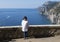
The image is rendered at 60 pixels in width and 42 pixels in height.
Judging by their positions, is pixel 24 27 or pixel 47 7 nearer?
pixel 24 27

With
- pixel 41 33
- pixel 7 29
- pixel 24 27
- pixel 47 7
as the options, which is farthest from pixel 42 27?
pixel 47 7

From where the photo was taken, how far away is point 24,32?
13.5m

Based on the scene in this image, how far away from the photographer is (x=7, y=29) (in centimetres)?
1366

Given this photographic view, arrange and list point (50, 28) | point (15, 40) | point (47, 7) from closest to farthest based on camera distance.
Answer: point (15, 40) < point (50, 28) < point (47, 7)

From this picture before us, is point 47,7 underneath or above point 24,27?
underneath

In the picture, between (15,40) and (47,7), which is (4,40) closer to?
(15,40)

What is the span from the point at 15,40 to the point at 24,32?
0.71m

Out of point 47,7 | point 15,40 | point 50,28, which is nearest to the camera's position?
point 15,40

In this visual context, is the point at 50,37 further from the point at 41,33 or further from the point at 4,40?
the point at 4,40

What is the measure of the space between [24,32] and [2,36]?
1.34 meters

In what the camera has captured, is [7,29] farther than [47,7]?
No

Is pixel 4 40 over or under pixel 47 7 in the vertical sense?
over

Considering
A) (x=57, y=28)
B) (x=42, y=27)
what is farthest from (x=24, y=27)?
(x=57, y=28)

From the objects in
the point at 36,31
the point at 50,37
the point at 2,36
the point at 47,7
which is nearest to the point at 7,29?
the point at 2,36
